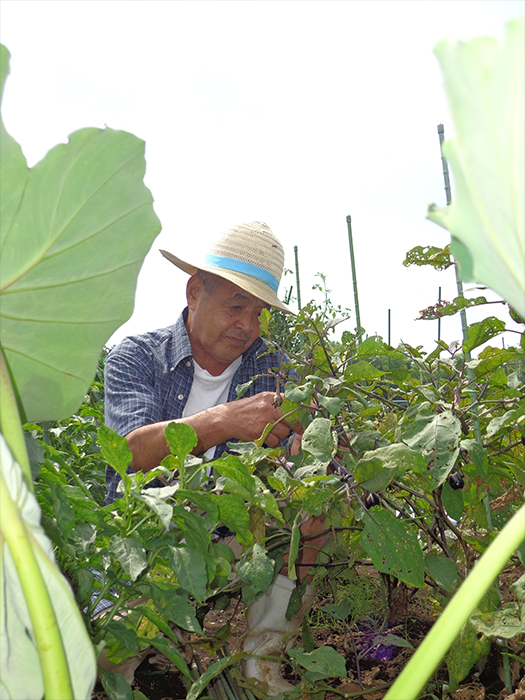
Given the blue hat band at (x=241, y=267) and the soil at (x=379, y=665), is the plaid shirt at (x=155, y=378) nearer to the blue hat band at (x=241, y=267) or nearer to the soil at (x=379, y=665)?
the blue hat band at (x=241, y=267)

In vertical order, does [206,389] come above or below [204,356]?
below

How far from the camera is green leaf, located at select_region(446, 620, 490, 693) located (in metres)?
0.94

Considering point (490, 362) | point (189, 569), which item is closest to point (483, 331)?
point (490, 362)

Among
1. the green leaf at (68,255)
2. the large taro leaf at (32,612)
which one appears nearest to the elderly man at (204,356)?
the green leaf at (68,255)

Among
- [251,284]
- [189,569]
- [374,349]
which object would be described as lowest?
[189,569]

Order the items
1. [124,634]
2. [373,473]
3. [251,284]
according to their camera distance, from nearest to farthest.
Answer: [124,634], [373,473], [251,284]

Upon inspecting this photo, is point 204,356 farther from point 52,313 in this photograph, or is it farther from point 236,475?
point 52,313

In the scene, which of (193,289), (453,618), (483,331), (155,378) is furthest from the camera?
(193,289)

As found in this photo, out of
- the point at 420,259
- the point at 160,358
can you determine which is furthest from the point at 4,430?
the point at 160,358

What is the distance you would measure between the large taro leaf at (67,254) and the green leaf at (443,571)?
0.84 metres

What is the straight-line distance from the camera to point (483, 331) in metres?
1.19

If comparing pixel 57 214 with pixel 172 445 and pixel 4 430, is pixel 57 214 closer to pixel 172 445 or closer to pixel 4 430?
pixel 4 430

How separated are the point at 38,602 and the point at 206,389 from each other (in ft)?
7.99

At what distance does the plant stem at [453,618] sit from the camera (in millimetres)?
288
